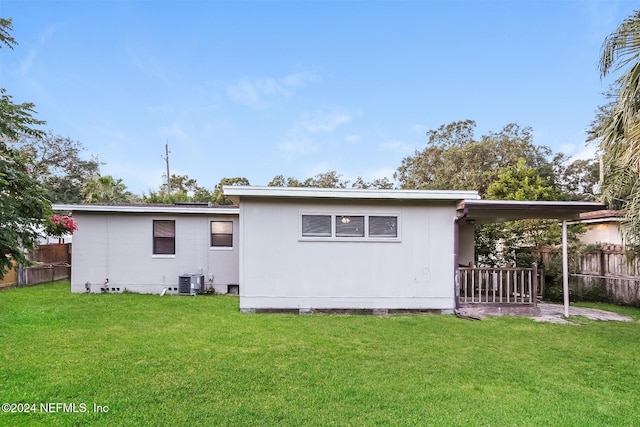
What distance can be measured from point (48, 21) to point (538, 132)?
27141 millimetres

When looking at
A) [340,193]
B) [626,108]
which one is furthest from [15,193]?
[626,108]

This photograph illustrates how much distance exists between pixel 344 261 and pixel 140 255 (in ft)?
21.2

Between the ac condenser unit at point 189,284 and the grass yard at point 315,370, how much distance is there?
3268mm

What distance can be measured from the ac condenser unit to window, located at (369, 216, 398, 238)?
18.1ft

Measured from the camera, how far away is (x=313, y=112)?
18828 millimetres

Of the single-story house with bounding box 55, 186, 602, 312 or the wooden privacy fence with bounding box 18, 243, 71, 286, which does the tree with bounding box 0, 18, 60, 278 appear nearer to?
the single-story house with bounding box 55, 186, 602, 312

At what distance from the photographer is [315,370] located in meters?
4.12

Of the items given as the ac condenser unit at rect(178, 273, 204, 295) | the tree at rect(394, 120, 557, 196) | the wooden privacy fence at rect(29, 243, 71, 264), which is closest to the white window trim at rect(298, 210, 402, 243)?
the ac condenser unit at rect(178, 273, 204, 295)

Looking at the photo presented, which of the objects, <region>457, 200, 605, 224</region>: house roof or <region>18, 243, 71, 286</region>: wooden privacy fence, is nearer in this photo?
<region>457, 200, 605, 224</region>: house roof

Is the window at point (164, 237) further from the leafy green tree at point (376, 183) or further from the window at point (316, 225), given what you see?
the leafy green tree at point (376, 183)

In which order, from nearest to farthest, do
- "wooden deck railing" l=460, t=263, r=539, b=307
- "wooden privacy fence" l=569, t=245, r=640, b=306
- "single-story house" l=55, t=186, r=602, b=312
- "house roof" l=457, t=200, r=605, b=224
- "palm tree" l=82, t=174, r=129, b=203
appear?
1. "house roof" l=457, t=200, r=605, b=224
2. "single-story house" l=55, t=186, r=602, b=312
3. "wooden deck railing" l=460, t=263, r=539, b=307
4. "wooden privacy fence" l=569, t=245, r=640, b=306
5. "palm tree" l=82, t=174, r=129, b=203

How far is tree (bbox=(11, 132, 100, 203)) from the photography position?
22.4 metres

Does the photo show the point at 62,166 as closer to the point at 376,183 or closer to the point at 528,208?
the point at 376,183

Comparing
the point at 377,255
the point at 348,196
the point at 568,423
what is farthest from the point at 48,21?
the point at 568,423
